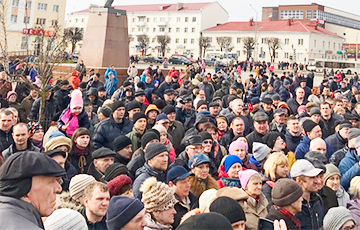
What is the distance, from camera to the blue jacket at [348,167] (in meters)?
5.22

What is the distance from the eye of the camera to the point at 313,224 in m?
4.10

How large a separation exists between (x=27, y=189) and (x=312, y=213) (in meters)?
2.94

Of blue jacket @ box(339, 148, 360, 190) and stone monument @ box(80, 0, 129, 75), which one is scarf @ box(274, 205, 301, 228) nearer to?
blue jacket @ box(339, 148, 360, 190)

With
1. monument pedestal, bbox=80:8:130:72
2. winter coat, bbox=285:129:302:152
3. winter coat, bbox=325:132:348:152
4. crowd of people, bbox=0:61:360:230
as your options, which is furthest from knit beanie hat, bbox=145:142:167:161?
monument pedestal, bbox=80:8:130:72

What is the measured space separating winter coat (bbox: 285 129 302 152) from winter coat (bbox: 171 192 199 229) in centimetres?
295

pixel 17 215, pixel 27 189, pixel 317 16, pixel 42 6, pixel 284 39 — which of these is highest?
pixel 317 16

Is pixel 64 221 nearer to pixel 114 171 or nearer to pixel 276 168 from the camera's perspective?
pixel 114 171

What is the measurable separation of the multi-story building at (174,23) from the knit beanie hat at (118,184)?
261 ft

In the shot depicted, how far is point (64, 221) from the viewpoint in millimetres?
2938

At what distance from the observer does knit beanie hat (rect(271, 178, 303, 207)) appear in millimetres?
3832

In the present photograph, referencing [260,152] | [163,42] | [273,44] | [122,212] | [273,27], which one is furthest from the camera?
[163,42]

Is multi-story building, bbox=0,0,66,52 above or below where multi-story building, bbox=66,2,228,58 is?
below

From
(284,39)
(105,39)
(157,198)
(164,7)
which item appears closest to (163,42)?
(164,7)

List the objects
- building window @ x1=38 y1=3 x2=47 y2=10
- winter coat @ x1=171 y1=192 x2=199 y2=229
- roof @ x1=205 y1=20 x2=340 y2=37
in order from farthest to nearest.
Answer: roof @ x1=205 y1=20 x2=340 y2=37
building window @ x1=38 y1=3 x2=47 y2=10
winter coat @ x1=171 y1=192 x2=199 y2=229
